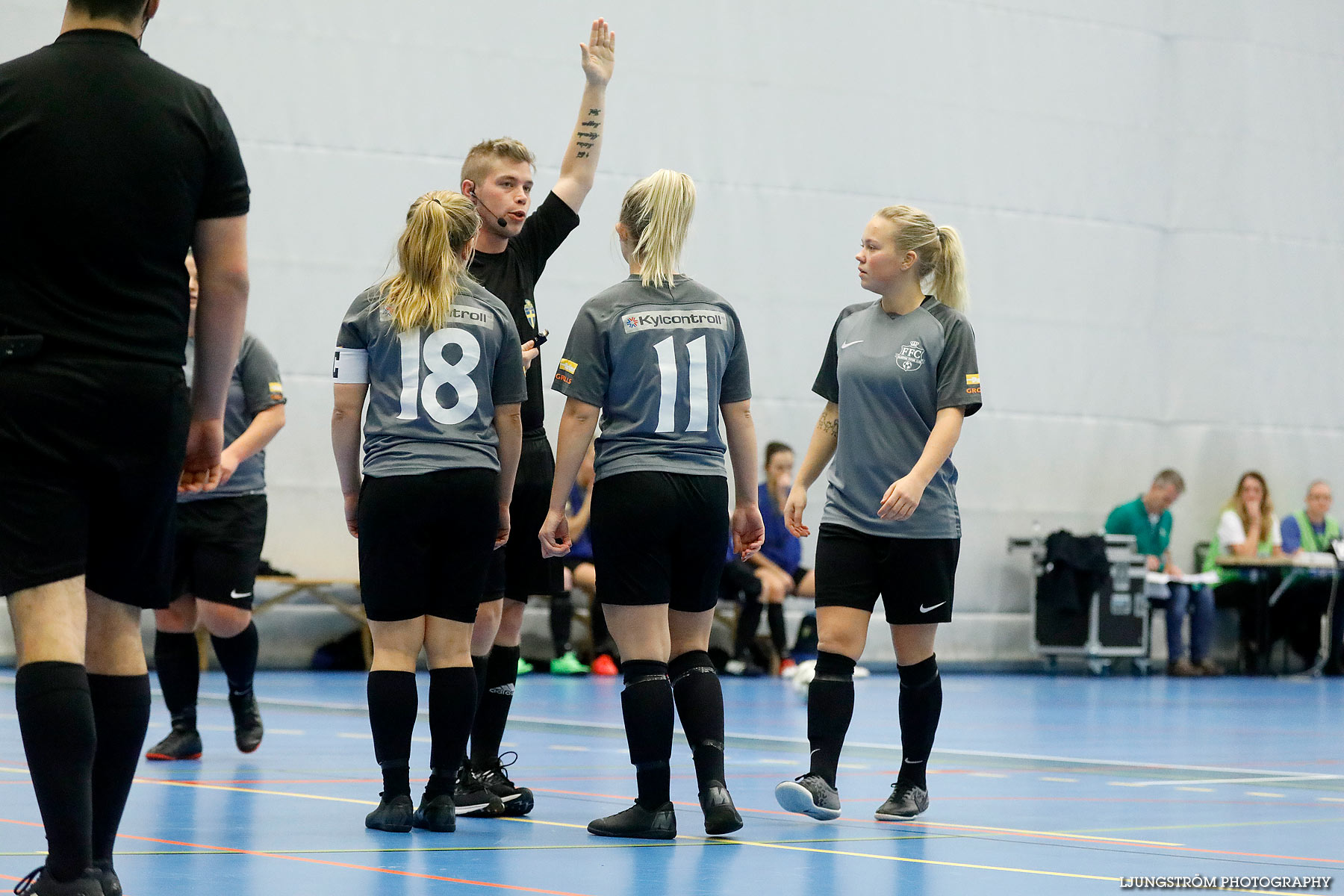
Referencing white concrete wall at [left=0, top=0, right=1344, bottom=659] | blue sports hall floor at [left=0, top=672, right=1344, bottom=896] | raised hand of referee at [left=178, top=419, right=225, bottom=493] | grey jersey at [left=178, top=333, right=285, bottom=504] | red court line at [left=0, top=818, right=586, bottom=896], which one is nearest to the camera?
raised hand of referee at [left=178, top=419, right=225, bottom=493]

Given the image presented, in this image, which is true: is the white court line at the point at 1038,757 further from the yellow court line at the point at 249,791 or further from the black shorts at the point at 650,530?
the yellow court line at the point at 249,791

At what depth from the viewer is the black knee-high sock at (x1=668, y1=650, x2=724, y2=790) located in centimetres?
422

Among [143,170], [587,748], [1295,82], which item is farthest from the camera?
[1295,82]

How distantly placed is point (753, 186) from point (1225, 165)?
14.6ft

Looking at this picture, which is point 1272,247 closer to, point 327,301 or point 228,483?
point 327,301

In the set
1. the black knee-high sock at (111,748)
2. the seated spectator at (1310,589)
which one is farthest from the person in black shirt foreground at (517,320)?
the seated spectator at (1310,589)

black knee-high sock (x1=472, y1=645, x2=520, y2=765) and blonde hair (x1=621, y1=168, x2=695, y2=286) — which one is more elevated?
blonde hair (x1=621, y1=168, x2=695, y2=286)

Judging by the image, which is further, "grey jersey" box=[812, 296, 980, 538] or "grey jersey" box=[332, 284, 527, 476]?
"grey jersey" box=[812, 296, 980, 538]

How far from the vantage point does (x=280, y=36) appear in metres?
11.5

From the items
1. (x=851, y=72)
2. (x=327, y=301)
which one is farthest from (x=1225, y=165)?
(x=327, y=301)

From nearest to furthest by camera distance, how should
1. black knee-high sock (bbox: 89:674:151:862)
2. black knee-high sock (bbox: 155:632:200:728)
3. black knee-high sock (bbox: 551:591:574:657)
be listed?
black knee-high sock (bbox: 89:674:151:862)
black knee-high sock (bbox: 155:632:200:728)
black knee-high sock (bbox: 551:591:574:657)

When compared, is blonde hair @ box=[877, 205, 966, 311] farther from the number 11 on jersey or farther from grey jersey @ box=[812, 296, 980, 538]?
the number 11 on jersey

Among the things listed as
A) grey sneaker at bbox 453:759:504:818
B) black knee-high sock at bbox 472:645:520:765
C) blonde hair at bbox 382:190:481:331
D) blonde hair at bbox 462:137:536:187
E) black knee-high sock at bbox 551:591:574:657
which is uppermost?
blonde hair at bbox 462:137:536:187

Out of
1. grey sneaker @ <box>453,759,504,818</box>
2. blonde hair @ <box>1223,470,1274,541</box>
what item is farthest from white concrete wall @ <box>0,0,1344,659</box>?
grey sneaker @ <box>453,759,504,818</box>
